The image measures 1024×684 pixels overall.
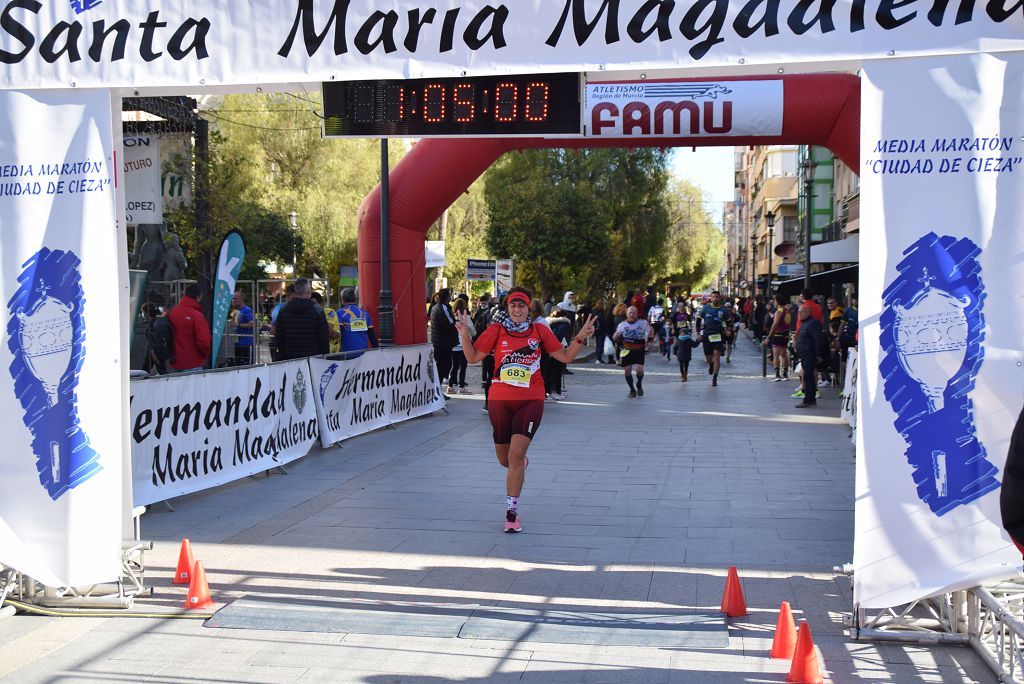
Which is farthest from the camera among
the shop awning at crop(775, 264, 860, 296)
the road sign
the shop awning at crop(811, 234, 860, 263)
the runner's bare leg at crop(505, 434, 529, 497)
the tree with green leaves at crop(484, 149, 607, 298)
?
the tree with green leaves at crop(484, 149, 607, 298)

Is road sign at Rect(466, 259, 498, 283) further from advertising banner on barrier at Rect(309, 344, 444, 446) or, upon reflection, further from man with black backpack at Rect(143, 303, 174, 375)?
man with black backpack at Rect(143, 303, 174, 375)

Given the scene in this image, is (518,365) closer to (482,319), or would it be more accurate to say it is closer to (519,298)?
(519,298)

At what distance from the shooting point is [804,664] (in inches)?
181

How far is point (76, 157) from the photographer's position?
5812 mm

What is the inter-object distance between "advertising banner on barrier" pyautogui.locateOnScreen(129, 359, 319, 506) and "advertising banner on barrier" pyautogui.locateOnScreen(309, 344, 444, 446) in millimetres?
479

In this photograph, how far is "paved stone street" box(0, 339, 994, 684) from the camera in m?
5.04

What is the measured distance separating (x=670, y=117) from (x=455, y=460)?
18.7 ft

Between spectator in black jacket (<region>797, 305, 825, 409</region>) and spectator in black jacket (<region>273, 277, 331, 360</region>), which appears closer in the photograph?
spectator in black jacket (<region>273, 277, 331, 360</region>)

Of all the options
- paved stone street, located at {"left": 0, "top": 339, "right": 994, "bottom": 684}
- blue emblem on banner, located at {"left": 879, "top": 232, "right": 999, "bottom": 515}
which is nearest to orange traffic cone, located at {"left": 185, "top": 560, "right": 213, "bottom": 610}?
paved stone street, located at {"left": 0, "top": 339, "right": 994, "bottom": 684}

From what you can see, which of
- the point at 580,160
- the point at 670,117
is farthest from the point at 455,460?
the point at 580,160

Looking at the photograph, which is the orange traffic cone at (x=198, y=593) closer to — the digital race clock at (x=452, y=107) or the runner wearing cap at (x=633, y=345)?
the digital race clock at (x=452, y=107)

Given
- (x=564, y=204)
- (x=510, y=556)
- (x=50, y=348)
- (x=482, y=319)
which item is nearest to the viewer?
(x=50, y=348)

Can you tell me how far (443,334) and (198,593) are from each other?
11.7 m

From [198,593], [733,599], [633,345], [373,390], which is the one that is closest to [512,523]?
[733,599]
